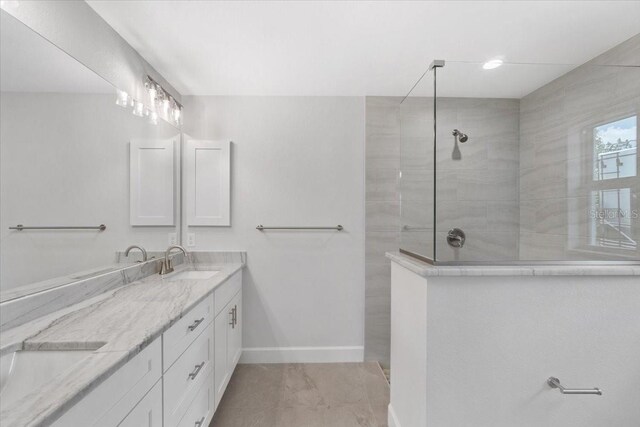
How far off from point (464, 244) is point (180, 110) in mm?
2530

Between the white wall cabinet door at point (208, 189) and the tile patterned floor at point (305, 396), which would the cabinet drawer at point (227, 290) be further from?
the tile patterned floor at point (305, 396)

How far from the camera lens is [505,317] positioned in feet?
4.44

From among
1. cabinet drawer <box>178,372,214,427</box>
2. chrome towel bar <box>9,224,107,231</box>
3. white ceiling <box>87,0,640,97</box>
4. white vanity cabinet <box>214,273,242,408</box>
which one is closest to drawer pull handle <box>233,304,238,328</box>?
white vanity cabinet <box>214,273,242,408</box>

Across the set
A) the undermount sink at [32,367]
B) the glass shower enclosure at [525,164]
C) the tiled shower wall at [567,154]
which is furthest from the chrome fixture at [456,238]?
the undermount sink at [32,367]

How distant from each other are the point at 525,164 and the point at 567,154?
8.2 inches

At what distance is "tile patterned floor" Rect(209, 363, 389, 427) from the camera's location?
1938 mm

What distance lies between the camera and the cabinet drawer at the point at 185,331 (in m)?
1.22

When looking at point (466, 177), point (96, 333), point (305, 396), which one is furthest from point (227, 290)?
point (466, 177)

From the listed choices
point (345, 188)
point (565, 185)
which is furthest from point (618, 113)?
point (345, 188)

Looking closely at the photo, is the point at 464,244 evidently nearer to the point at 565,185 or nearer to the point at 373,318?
the point at 565,185

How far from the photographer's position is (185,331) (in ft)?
4.62

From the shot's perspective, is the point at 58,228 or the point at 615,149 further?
the point at 615,149

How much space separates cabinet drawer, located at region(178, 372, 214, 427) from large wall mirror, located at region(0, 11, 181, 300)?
34.4 inches

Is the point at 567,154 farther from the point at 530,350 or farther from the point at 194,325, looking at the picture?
the point at 194,325
